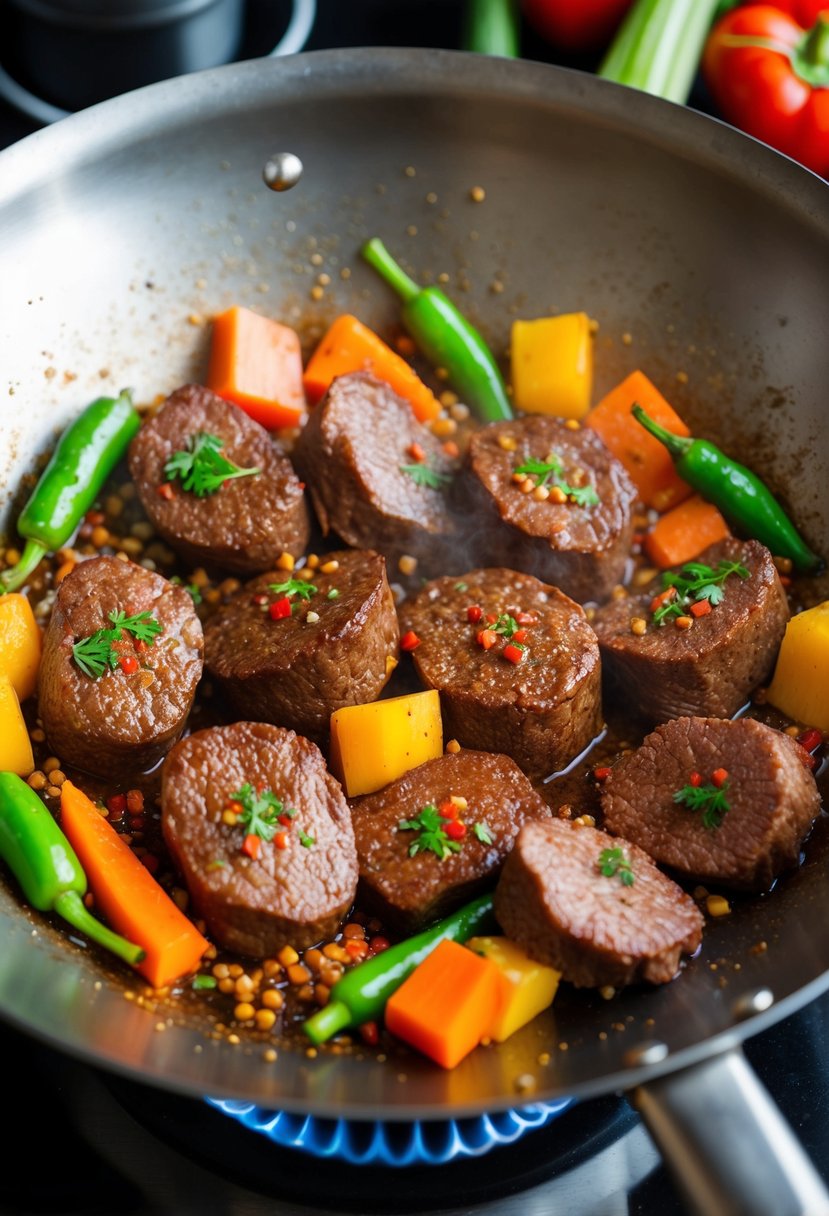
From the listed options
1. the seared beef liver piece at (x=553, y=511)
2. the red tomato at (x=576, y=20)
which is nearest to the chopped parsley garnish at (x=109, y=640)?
the seared beef liver piece at (x=553, y=511)

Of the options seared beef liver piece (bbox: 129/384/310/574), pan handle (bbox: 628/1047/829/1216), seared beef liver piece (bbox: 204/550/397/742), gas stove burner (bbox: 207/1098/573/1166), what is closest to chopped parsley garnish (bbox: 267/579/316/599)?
seared beef liver piece (bbox: 204/550/397/742)

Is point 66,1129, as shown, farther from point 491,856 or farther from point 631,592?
point 631,592

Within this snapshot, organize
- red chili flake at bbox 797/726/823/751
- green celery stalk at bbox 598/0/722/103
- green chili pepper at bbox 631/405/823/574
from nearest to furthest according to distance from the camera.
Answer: red chili flake at bbox 797/726/823/751 → green chili pepper at bbox 631/405/823/574 → green celery stalk at bbox 598/0/722/103

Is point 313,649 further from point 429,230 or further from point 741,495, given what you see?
point 429,230

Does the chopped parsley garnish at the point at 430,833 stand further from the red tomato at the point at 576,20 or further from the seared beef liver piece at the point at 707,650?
the red tomato at the point at 576,20

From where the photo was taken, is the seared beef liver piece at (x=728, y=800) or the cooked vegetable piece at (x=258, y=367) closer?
the seared beef liver piece at (x=728, y=800)

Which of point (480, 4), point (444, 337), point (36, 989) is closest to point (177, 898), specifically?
point (36, 989)

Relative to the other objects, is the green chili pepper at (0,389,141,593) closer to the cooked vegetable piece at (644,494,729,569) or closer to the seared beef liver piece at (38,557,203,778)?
the seared beef liver piece at (38,557,203,778)
